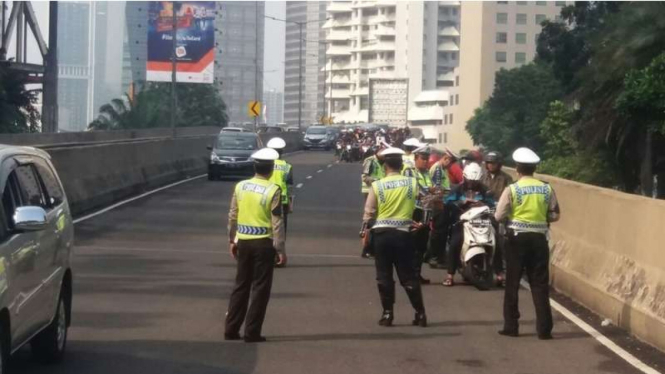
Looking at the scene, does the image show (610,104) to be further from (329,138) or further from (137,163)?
(329,138)

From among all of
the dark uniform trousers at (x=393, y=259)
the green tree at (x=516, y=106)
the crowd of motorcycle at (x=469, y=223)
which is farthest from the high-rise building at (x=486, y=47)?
the dark uniform trousers at (x=393, y=259)

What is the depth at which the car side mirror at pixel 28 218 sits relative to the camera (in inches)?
335

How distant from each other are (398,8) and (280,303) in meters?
182

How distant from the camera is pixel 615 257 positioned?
45.9 feet

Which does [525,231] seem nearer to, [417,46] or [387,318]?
[387,318]

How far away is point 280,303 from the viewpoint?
14.6 m

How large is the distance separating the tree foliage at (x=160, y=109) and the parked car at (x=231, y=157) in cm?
5614

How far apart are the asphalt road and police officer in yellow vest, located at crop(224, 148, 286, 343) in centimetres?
23

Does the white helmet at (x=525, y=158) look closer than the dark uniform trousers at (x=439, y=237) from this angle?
Yes

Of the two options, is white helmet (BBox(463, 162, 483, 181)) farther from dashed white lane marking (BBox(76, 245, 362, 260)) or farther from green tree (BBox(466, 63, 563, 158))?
green tree (BBox(466, 63, 563, 158))

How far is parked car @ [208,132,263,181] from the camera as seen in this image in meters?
40.2

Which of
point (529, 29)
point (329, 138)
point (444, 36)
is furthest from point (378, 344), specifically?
point (444, 36)

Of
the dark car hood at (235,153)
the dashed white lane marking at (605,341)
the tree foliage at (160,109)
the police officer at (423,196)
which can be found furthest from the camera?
the tree foliage at (160,109)

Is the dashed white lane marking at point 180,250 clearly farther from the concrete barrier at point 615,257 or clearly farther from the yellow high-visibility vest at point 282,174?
the concrete barrier at point 615,257
